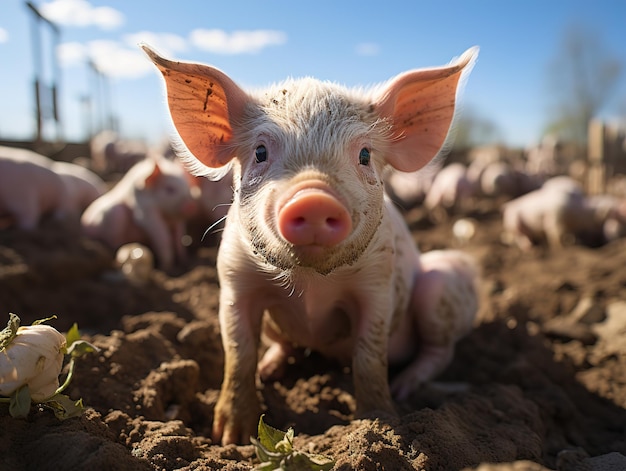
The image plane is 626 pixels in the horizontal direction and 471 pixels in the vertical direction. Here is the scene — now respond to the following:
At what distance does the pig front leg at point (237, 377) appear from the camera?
2.54 meters

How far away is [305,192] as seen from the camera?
6.10ft

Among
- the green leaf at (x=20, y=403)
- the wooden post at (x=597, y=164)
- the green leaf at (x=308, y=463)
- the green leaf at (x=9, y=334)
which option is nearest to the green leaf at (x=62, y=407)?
the green leaf at (x=20, y=403)

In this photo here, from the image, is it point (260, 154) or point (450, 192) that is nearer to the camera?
point (260, 154)

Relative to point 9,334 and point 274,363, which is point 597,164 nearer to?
point 274,363

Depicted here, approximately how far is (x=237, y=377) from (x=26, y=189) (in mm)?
5518

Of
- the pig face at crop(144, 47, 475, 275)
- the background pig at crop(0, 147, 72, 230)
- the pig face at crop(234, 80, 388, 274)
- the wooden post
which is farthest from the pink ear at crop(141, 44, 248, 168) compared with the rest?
the wooden post

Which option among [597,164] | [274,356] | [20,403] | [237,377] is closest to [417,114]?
[237,377]

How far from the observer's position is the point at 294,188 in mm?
1916

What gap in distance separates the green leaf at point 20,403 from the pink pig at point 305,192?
0.94 m

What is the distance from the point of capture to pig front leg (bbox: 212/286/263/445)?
2545 millimetres

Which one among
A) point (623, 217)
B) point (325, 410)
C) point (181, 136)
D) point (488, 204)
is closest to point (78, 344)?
point (181, 136)

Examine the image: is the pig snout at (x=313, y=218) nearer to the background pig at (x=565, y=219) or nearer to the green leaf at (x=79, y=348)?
the green leaf at (x=79, y=348)

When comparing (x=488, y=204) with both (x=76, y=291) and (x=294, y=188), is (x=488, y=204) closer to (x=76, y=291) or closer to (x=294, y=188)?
(x=76, y=291)

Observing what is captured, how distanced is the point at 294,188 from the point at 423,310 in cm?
171
